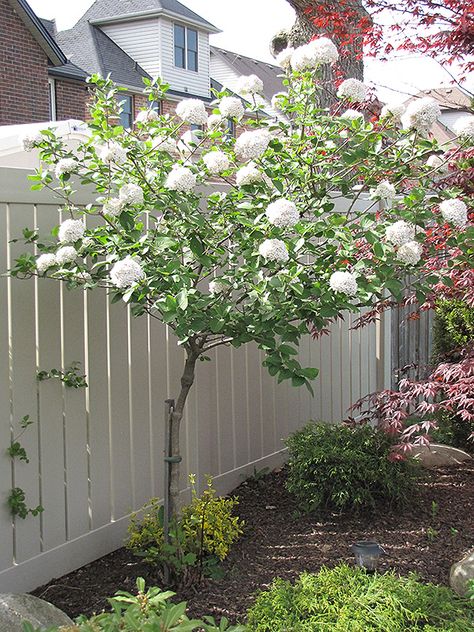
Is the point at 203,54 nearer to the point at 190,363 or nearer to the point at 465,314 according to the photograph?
the point at 465,314

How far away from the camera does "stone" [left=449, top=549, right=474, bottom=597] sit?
3.11 m

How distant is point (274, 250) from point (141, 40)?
73.5ft

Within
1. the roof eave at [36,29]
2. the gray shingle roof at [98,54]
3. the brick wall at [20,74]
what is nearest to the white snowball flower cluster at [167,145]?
the brick wall at [20,74]

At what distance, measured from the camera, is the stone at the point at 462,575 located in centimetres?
311

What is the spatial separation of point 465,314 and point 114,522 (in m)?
3.21

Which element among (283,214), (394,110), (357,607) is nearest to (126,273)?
(283,214)

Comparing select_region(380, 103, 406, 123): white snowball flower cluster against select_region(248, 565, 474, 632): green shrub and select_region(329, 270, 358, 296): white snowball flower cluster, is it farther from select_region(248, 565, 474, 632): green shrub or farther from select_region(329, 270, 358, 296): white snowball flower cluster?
select_region(248, 565, 474, 632): green shrub

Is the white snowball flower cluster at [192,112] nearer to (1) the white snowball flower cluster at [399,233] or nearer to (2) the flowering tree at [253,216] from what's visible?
(2) the flowering tree at [253,216]

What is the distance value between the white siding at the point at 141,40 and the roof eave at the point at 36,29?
6.20m

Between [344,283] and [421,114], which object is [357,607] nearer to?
[344,283]

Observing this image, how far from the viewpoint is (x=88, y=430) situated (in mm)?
3588

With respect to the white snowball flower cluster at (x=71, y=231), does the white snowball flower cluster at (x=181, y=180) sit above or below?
above

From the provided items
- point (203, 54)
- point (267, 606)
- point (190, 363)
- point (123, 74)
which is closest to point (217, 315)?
point (190, 363)

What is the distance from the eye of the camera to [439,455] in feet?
16.9
